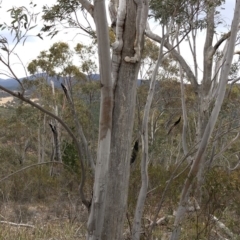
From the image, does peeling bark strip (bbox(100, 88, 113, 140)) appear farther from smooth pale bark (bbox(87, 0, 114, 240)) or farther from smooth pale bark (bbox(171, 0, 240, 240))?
A: smooth pale bark (bbox(171, 0, 240, 240))

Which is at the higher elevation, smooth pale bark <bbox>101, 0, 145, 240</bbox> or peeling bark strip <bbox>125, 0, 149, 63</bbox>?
peeling bark strip <bbox>125, 0, 149, 63</bbox>

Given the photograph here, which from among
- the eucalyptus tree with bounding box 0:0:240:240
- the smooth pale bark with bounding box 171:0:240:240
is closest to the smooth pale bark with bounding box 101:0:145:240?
the eucalyptus tree with bounding box 0:0:240:240

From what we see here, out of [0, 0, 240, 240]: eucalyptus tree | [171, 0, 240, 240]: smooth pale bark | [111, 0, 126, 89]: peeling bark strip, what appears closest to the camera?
[0, 0, 240, 240]: eucalyptus tree

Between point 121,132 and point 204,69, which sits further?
point 204,69

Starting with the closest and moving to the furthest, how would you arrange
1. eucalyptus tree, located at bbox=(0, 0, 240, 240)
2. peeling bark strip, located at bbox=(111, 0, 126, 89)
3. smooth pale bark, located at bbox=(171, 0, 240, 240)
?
eucalyptus tree, located at bbox=(0, 0, 240, 240)
peeling bark strip, located at bbox=(111, 0, 126, 89)
smooth pale bark, located at bbox=(171, 0, 240, 240)

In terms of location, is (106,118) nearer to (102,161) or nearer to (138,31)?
(102,161)

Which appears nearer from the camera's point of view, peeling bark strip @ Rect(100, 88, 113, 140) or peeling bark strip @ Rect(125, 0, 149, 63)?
peeling bark strip @ Rect(100, 88, 113, 140)

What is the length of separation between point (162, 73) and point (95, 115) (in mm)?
2666

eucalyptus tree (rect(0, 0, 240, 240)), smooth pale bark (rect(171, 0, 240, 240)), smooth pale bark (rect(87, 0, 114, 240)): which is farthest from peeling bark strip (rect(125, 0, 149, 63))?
smooth pale bark (rect(171, 0, 240, 240))

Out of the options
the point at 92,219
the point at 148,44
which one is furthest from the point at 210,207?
the point at 148,44

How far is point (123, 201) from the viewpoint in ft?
8.98

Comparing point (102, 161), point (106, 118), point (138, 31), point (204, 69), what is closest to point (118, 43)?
point (138, 31)

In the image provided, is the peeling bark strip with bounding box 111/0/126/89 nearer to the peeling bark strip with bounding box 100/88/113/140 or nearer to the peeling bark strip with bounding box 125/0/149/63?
the peeling bark strip with bounding box 125/0/149/63

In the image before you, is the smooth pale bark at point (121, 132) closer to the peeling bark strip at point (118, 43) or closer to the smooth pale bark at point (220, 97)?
the peeling bark strip at point (118, 43)
